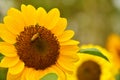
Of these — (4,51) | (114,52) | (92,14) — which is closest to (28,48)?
(4,51)

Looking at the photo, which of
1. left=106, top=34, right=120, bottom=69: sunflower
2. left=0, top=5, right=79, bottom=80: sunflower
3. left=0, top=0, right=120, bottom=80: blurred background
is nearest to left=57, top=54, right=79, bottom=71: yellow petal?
left=0, top=5, right=79, bottom=80: sunflower

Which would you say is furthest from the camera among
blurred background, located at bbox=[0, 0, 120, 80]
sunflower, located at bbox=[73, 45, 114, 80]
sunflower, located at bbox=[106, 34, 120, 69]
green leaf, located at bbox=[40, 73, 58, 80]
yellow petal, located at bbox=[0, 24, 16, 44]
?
blurred background, located at bbox=[0, 0, 120, 80]

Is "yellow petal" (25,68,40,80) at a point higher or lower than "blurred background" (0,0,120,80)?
lower

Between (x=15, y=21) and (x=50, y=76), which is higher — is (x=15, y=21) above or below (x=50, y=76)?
above

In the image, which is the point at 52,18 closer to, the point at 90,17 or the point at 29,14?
the point at 29,14

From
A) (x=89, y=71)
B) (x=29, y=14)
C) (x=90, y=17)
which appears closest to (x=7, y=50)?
(x=29, y=14)

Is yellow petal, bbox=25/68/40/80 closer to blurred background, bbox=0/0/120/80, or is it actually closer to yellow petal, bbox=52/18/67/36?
yellow petal, bbox=52/18/67/36

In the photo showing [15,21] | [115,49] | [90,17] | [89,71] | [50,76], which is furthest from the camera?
[90,17]
